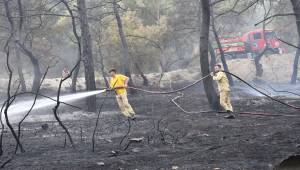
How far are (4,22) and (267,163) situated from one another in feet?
90.8

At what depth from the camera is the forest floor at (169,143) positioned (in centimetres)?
771

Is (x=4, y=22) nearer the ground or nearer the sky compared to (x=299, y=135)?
nearer the sky

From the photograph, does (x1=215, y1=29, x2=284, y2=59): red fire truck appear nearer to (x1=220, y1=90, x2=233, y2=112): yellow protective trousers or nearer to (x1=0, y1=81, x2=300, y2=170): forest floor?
(x1=0, y1=81, x2=300, y2=170): forest floor

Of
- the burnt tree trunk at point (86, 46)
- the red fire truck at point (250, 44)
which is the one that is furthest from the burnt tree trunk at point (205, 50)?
the red fire truck at point (250, 44)

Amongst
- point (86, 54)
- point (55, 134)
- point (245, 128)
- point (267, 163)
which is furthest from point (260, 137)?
point (86, 54)

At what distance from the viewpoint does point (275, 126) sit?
11500mm

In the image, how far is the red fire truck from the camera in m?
38.8

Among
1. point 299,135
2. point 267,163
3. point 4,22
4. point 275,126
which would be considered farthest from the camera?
point 4,22

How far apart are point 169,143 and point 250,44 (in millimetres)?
31190

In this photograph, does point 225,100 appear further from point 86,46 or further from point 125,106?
point 86,46

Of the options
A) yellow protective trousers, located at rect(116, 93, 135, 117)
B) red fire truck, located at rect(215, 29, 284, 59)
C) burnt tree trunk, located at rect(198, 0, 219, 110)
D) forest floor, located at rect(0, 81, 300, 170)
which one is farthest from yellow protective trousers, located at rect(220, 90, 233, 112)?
red fire truck, located at rect(215, 29, 284, 59)

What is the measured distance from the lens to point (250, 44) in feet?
129

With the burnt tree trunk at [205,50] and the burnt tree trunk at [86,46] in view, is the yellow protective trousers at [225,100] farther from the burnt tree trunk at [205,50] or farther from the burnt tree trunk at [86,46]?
the burnt tree trunk at [86,46]

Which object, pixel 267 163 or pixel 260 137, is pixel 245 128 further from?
pixel 267 163
